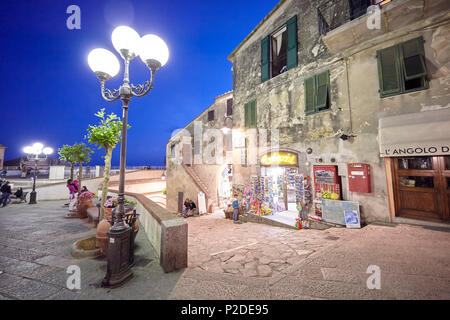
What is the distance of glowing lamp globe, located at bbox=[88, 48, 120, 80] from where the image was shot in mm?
3689

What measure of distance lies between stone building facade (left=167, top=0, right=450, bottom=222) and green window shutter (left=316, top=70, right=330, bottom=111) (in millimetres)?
41

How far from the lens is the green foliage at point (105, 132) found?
5.37 meters

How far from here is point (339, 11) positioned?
7059mm

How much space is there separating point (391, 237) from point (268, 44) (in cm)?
1038

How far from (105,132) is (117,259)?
3.95 m

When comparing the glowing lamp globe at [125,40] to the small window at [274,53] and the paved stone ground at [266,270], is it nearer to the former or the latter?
the paved stone ground at [266,270]

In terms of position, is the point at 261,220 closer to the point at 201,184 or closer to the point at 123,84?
the point at 201,184

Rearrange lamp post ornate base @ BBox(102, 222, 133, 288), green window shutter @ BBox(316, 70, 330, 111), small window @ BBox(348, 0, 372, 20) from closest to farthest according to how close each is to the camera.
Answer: lamp post ornate base @ BBox(102, 222, 133, 288) < small window @ BBox(348, 0, 372, 20) < green window shutter @ BBox(316, 70, 330, 111)

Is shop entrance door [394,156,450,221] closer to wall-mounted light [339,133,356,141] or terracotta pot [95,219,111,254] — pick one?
wall-mounted light [339,133,356,141]

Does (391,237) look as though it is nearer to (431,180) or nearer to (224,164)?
(431,180)

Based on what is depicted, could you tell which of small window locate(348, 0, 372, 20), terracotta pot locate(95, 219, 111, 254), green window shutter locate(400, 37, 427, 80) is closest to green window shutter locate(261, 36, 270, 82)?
small window locate(348, 0, 372, 20)

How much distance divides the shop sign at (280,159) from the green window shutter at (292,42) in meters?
4.32
